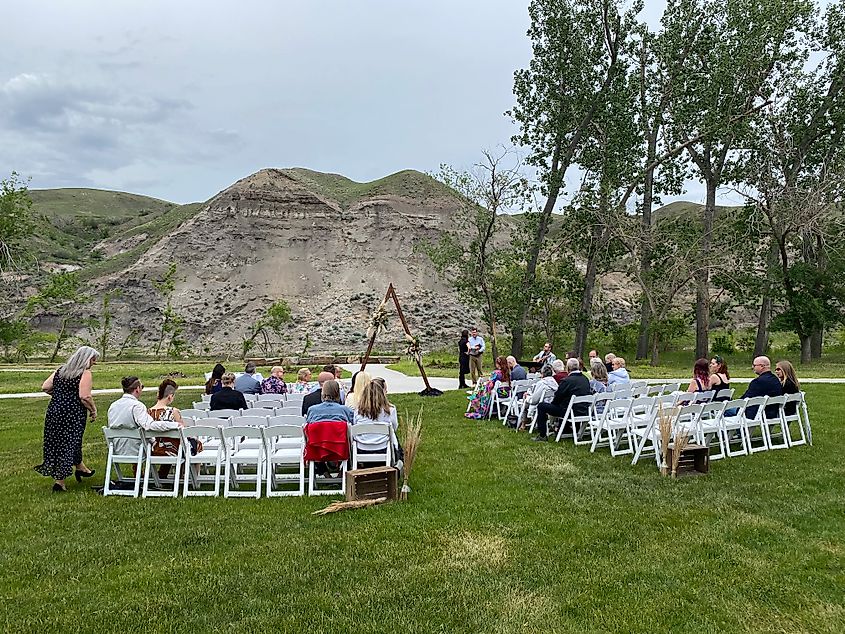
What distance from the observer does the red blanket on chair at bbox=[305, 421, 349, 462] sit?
6051 millimetres

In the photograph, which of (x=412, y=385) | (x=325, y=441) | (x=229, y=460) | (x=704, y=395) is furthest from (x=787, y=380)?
(x=412, y=385)

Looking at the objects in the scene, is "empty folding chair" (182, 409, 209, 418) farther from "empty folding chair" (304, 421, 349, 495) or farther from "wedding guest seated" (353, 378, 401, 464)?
"wedding guest seated" (353, 378, 401, 464)

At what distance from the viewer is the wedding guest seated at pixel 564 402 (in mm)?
8445

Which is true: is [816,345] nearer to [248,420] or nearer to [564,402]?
[564,402]

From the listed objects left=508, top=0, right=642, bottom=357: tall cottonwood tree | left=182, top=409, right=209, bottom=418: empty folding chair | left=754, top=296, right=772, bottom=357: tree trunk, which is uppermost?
left=508, top=0, right=642, bottom=357: tall cottonwood tree

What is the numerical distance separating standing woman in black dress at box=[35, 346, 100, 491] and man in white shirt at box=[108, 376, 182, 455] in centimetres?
32

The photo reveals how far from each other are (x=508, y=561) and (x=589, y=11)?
2466cm

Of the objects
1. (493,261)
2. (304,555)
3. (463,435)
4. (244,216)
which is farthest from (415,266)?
(304,555)

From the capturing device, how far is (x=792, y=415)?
28.1 ft

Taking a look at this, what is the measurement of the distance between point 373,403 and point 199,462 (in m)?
1.82

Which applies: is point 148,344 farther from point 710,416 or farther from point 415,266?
point 710,416

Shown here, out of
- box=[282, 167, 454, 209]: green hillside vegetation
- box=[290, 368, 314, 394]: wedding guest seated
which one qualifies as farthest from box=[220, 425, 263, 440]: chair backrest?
box=[282, 167, 454, 209]: green hillside vegetation

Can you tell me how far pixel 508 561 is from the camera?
438 centimetres

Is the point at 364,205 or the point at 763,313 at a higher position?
the point at 364,205
